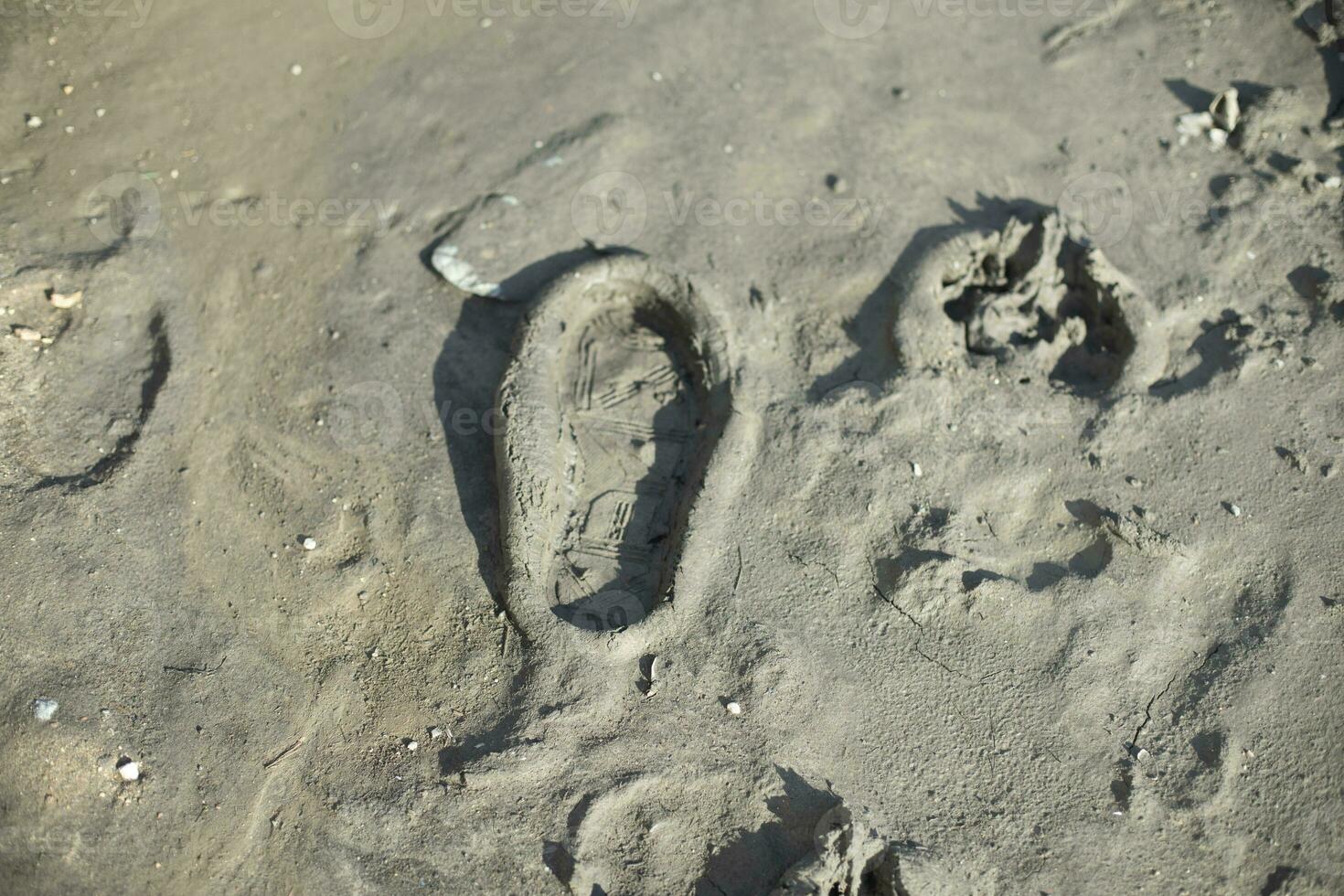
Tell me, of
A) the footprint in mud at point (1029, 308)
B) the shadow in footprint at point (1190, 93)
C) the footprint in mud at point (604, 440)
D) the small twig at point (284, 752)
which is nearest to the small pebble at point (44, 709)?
the small twig at point (284, 752)

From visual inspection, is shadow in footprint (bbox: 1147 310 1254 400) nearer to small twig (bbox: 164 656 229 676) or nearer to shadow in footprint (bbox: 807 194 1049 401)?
shadow in footprint (bbox: 807 194 1049 401)

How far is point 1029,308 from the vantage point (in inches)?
183

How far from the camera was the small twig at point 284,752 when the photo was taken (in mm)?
3669

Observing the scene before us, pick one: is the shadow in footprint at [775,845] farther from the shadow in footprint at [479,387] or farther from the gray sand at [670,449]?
the shadow in footprint at [479,387]

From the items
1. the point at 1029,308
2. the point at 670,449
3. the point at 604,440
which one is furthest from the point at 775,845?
the point at 1029,308

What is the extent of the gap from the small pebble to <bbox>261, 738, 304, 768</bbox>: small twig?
2.84 feet

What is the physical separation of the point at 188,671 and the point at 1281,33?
22.5 feet

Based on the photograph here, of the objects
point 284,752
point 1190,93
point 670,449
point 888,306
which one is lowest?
point 284,752

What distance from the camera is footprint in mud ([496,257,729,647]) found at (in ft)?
13.1

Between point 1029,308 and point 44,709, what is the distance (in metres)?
4.84

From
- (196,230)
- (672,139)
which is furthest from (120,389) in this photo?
(672,139)

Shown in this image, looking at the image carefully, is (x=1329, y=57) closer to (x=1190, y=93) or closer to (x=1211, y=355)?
(x=1190, y=93)

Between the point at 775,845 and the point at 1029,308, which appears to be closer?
the point at 775,845

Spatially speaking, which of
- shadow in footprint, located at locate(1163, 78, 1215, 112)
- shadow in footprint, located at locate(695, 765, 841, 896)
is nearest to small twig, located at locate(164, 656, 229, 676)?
shadow in footprint, located at locate(695, 765, 841, 896)
